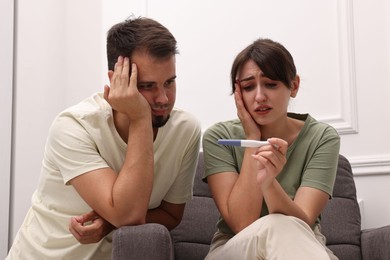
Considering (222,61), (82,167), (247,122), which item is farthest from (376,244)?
(222,61)

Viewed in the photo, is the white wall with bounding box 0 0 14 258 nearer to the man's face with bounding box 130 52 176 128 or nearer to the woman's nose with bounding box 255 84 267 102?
the man's face with bounding box 130 52 176 128

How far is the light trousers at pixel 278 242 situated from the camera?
4.24 feet

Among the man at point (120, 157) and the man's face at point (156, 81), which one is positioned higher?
the man's face at point (156, 81)

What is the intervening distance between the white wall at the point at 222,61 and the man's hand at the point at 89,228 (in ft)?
3.70

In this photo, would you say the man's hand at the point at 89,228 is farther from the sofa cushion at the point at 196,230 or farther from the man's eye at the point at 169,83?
the sofa cushion at the point at 196,230

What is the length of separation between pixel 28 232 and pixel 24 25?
4.93 feet

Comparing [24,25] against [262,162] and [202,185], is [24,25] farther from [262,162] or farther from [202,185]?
[262,162]

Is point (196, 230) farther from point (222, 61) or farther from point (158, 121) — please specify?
point (222, 61)

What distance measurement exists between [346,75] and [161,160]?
39.8 inches

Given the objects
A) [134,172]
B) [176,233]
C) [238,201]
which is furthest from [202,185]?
[134,172]

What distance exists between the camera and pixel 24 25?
113 inches

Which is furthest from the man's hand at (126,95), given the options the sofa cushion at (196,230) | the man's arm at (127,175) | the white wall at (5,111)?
the white wall at (5,111)

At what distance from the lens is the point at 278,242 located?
1.31m

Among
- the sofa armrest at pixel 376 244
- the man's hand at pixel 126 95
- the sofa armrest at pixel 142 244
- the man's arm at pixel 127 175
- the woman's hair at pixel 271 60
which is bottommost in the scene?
the sofa armrest at pixel 376 244
